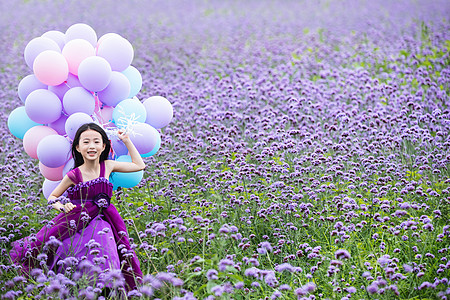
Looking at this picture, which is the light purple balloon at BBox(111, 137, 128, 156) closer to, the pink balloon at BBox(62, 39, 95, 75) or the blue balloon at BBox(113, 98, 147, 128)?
the blue balloon at BBox(113, 98, 147, 128)

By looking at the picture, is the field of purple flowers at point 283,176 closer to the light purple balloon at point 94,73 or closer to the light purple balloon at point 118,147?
the light purple balloon at point 118,147

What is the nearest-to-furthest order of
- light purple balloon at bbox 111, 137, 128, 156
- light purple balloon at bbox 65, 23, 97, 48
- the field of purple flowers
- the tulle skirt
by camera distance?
the field of purple flowers → the tulle skirt → light purple balloon at bbox 111, 137, 128, 156 → light purple balloon at bbox 65, 23, 97, 48

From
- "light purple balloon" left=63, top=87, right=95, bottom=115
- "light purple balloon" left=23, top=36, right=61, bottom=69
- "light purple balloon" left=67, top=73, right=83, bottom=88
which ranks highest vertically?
"light purple balloon" left=23, top=36, right=61, bottom=69

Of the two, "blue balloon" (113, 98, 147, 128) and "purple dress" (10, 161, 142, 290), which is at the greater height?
"blue balloon" (113, 98, 147, 128)

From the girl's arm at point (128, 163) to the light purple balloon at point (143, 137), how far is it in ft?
0.26

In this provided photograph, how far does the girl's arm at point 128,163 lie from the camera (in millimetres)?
4105

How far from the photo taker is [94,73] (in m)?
4.05

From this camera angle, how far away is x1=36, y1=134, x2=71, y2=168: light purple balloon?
4.02 meters

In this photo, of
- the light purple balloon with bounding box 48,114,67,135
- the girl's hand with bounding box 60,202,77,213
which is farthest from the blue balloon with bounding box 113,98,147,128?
the girl's hand with bounding box 60,202,77,213

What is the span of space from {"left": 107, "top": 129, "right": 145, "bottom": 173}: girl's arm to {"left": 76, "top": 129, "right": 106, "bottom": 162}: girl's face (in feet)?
0.55

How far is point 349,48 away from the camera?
10617 millimetres

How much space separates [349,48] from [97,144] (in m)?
7.81

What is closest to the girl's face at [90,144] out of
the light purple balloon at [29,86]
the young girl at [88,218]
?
the young girl at [88,218]

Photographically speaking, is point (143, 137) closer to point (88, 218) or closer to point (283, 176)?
point (88, 218)
